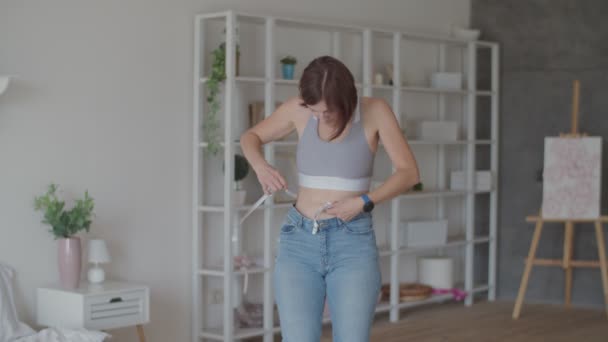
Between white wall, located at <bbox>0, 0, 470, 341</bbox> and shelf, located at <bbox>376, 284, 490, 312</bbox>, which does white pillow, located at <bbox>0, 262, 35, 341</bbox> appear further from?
shelf, located at <bbox>376, 284, 490, 312</bbox>

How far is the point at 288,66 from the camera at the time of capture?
217 inches

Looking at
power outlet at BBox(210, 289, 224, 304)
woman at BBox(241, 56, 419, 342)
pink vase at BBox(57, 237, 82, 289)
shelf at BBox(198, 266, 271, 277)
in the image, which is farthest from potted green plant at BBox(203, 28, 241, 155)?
woman at BBox(241, 56, 419, 342)

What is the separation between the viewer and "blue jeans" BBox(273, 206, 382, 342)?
2672 millimetres

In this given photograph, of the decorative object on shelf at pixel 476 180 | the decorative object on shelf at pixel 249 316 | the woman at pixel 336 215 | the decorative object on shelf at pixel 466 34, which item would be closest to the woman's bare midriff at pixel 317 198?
the woman at pixel 336 215

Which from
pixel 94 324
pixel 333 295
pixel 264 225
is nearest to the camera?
pixel 333 295

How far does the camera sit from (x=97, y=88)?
477 cm

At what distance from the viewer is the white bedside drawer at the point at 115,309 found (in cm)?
423

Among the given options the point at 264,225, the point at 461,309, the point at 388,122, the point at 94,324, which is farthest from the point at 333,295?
the point at 461,309

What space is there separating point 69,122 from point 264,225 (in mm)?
1438

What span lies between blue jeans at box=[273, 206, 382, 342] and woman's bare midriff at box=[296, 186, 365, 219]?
0.11ft

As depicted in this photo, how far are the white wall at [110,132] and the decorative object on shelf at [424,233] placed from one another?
1833 millimetres

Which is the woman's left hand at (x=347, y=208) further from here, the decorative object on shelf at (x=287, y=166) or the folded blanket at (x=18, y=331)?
the decorative object on shelf at (x=287, y=166)

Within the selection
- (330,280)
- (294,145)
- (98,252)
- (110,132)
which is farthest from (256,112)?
(330,280)

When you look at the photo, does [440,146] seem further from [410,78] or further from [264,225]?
[264,225]
